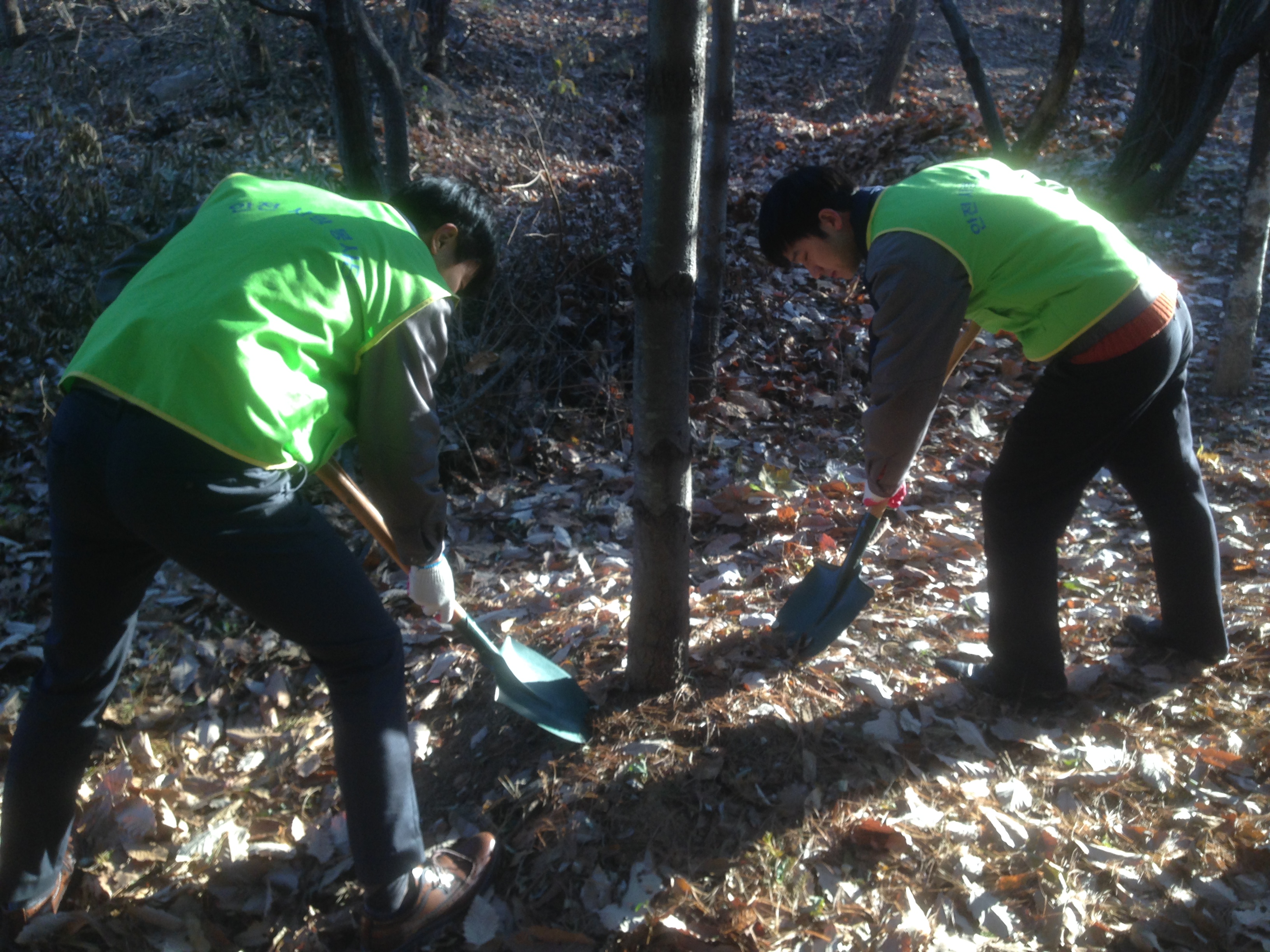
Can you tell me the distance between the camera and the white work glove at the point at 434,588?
2.37 meters

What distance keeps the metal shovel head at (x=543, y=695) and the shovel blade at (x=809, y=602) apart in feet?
2.61

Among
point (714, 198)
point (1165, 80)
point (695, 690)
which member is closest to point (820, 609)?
point (695, 690)

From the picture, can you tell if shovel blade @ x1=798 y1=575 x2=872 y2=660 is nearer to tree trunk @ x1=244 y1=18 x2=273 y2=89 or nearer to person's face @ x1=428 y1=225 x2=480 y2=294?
person's face @ x1=428 y1=225 x2=480 y2=294

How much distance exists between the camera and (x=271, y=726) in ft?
10.0

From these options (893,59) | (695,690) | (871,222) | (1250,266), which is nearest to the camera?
(871,222)

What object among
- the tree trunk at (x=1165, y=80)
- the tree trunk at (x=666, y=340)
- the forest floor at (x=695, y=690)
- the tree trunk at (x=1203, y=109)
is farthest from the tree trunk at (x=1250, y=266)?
the tree trunk at (x=666, y=340)

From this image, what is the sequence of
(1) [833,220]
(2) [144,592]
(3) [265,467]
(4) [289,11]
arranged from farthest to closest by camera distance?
(4) [289,11] → (1) [833,220] → (2) [144,592] → (3) [265,467]

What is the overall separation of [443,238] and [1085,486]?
2004mm

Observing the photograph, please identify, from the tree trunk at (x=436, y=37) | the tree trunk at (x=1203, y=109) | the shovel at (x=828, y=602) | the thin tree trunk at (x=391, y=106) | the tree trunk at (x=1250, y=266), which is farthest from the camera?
the tree trunk at (x=436, y=37)

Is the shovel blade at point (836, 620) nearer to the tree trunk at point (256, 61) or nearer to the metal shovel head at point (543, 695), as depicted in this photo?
the metal shovel head at point (543, 695)

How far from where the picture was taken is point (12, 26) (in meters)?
11.7

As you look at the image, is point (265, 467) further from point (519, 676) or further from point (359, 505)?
point (519, 676)

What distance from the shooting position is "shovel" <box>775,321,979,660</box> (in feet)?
9.74

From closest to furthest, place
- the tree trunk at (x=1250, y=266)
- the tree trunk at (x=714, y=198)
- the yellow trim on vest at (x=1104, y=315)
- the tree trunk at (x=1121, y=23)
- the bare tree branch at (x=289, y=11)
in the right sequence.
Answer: the yellow trim on vest at (x=1104, y=315), the bare tree branch at (x=289, y=11), the tree trunk at (x=714, y=198), the tree trunk at (x=1250, y=266), the tree trunk at (x=1121, y=23)
